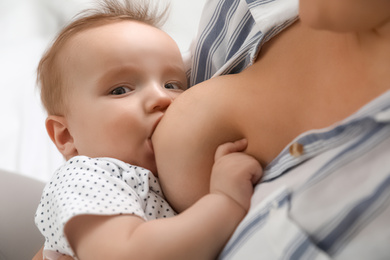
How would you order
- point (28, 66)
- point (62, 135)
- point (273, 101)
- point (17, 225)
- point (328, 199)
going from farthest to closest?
point (28, 66), point (17, 225), point (62, 135), point (273, 101), point (328, 199)

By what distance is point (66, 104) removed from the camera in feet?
3.04

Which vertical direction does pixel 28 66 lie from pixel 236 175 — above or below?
below

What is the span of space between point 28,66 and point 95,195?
84cm

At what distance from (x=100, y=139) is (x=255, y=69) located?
0.30 meters

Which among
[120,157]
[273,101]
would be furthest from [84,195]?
[273,101]

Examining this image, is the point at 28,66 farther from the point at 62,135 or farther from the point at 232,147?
the point at 232,147

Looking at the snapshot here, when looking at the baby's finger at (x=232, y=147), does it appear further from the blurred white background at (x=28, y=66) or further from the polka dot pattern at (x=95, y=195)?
the blurred white background at (x=28, y=66)

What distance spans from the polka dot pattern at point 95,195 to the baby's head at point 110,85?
7cm

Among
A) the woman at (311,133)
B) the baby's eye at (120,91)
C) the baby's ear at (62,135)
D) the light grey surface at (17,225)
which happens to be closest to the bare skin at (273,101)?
the woman at (311,133)

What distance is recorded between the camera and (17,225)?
1.06m

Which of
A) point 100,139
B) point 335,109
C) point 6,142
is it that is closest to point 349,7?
point 335,109

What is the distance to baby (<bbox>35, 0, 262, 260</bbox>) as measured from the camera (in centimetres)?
61

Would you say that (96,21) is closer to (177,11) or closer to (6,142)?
(6,142)

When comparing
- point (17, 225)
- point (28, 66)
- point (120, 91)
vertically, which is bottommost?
point (17, 225)
